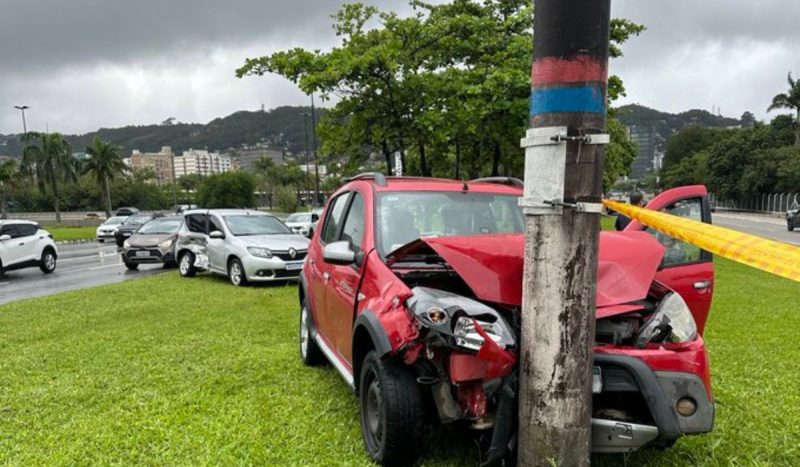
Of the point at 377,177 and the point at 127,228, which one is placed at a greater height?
the point at 377,177

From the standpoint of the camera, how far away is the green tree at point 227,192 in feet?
219

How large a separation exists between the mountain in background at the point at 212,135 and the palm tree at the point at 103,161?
43377 mm

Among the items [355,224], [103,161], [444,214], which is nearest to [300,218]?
[355,224]

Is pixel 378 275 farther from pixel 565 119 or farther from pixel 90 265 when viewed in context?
pixel 90 265

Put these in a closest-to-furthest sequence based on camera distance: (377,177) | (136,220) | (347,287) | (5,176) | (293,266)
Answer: (347,287) → (377,177) → (293,266) → (136,220) → (5,176)

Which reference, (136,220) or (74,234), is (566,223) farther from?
(74,234)

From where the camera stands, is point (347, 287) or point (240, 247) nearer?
point (347, 287)

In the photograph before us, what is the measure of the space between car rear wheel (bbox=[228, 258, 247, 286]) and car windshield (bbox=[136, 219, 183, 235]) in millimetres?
5574

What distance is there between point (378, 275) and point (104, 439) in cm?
211

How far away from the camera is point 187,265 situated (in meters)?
13.4

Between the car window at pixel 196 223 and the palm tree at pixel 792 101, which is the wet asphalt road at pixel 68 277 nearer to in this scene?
the car window at pixel 196 223

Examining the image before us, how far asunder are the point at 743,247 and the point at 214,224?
11.4 metres

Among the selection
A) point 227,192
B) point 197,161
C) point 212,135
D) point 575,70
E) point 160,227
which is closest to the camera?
point 575,70

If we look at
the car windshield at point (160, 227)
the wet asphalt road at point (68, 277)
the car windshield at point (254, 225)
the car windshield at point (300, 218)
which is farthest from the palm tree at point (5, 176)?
the car windshield at point (254, 225)
